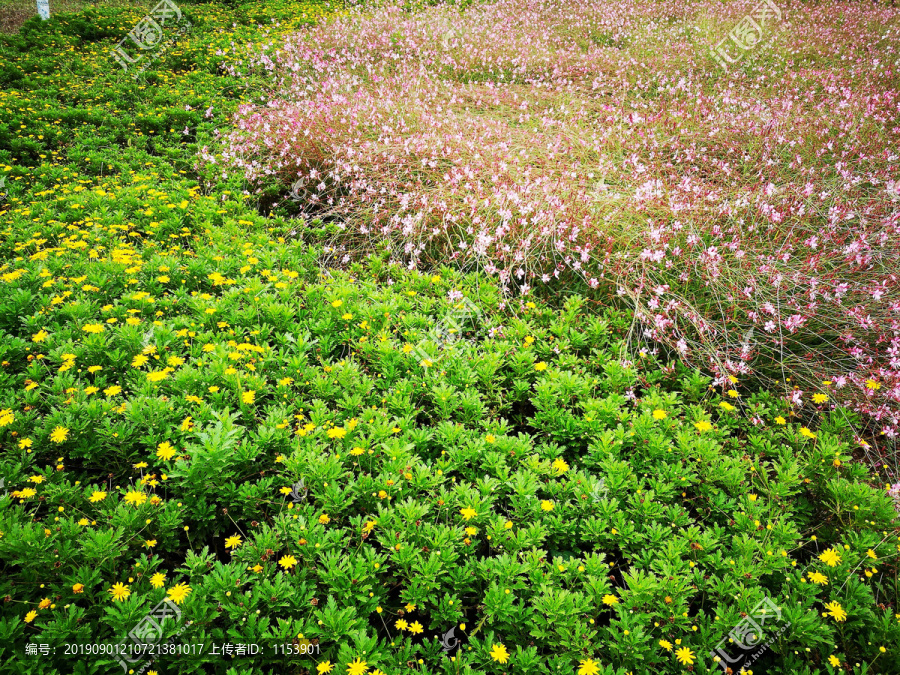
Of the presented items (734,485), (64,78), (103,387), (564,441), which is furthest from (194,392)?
(64,78)

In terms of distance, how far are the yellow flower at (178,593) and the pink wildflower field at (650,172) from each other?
2679 millimetres

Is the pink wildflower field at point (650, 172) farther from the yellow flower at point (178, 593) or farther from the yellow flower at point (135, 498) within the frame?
the yellow flower at point (178, 593)

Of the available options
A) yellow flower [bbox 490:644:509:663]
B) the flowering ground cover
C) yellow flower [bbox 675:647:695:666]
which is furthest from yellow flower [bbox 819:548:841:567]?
yellow flower [bbox 490:644:509:663]

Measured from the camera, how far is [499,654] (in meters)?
1.59

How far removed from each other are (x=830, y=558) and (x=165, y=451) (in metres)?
2.95

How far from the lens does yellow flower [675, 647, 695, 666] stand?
1.61 m

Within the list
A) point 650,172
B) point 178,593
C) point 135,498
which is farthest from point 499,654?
point 650,172

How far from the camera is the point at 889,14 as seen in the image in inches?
361

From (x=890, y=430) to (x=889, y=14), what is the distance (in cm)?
1160

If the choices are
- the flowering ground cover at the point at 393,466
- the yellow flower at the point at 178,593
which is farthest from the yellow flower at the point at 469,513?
the yellow flower at the point at 178,593

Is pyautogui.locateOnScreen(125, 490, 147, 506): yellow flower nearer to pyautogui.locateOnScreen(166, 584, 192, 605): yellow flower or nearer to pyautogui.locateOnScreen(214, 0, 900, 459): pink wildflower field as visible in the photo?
pyautogui.locateOnScreen(166, 584, 192, 605): yellow flower

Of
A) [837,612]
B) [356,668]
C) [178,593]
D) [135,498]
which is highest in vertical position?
[135,498]

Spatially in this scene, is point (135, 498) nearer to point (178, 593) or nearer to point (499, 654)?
point (178, 593)

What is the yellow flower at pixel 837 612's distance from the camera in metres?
1.73
